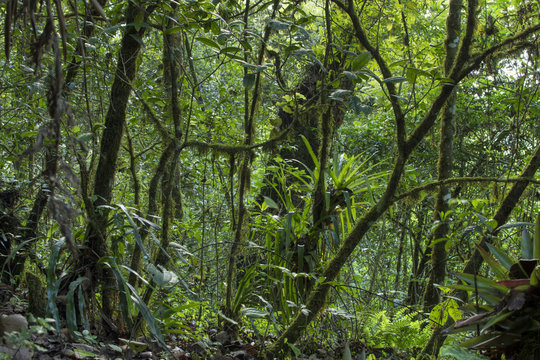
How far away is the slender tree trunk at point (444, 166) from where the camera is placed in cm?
347

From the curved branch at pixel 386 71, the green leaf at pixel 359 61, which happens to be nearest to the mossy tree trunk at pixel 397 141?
the curved branch at pixel 386 71

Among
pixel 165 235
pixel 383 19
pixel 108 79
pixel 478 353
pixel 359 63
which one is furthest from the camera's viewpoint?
pixel 383 19

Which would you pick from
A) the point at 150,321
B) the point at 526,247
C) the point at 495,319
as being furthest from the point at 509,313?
the point at 150,321

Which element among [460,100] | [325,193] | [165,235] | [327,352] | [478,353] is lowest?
[327,352]

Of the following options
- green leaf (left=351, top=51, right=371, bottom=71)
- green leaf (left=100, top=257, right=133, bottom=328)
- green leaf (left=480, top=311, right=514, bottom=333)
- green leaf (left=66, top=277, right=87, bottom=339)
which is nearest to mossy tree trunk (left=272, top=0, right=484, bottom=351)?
green leaf (left=351, top=51, right=371, bottom=71)

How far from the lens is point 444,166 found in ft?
12.1

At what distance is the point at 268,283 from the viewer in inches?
145

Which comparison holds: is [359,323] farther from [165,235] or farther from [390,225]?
[390,225]

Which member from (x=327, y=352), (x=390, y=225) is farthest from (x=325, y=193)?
(x=390, y=225)

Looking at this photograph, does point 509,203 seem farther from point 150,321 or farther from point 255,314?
point 150,321

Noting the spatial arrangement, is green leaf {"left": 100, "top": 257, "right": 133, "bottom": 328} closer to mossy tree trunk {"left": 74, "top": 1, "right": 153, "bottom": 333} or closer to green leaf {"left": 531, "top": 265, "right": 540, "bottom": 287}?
mossy tree trunk {"left": 74, "top": 1, "right": 153, "bottom": 333}

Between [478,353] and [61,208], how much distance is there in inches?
83.5

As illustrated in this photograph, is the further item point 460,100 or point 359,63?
point 460,100

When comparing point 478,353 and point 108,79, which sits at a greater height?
point 108,79
